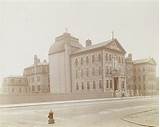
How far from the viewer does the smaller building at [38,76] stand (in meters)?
2.24

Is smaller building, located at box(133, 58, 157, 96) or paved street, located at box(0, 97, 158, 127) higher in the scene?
smaller building, located at box(133, 58, 157, 96)

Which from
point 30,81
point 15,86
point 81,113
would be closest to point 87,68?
point 81,113

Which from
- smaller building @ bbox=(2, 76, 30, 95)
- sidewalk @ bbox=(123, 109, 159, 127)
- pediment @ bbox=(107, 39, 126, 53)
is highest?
pediment @ bbox=(107, 39, 126, 53)

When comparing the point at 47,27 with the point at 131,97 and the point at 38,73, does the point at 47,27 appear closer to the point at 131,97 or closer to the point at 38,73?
the point at 38,73

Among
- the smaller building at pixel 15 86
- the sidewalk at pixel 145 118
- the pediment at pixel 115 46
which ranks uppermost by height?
the pediment at pixel 115 46

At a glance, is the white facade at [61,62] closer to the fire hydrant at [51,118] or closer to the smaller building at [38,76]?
the smaller building at [38,76]

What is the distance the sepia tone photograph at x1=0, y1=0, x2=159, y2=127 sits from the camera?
222 cm

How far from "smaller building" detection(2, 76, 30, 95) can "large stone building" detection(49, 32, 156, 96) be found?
21 cm

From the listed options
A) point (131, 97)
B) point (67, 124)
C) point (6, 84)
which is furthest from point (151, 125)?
point (6, 84)

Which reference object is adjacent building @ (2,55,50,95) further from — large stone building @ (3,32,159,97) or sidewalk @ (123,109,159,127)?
sidewalk @ (123,109,159,127)

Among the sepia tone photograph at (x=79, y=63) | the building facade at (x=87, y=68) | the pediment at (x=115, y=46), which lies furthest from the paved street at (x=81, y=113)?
the pediment at (x=115, y=46)

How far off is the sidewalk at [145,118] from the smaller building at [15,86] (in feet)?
2.71

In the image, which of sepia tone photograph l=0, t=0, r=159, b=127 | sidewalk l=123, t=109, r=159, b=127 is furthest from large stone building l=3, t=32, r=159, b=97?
sidewalk l=123, t=109, r=159, b=127

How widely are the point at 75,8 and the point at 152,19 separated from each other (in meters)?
0.63
